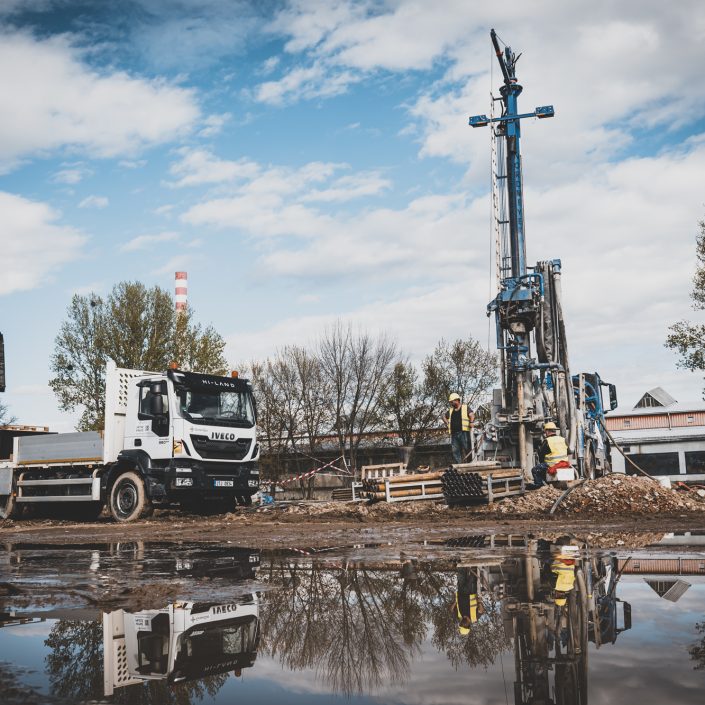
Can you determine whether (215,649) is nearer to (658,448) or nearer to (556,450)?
(556,450)

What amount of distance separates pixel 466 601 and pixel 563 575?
4.28ft

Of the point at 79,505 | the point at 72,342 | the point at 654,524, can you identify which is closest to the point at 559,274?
the point at 654,524

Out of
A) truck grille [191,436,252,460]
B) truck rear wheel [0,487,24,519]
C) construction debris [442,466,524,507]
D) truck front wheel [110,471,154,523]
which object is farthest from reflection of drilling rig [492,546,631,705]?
truck rear wheel [0,487,24,519]

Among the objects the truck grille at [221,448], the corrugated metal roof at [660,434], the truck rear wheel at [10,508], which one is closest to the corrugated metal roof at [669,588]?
the truck grille at [221,448]

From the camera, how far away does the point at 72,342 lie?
35469 millimetres

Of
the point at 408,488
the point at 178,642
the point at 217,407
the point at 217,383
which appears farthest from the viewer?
the point at 408,488

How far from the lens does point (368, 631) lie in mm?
4652

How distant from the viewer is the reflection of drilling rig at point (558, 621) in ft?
11.1

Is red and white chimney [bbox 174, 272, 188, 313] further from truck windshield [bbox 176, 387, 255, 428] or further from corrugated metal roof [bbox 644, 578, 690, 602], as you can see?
corrugated metal roof [bbox 644, 578, 690, 602]

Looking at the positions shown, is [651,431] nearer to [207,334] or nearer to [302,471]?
[302,471]

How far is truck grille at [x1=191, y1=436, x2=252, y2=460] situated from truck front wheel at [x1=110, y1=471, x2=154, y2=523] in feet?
5.64

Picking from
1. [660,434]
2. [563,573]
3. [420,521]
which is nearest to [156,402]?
Result: [420,521]

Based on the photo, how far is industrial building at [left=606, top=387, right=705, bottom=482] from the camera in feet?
139

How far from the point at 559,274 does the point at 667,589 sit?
679 inches
